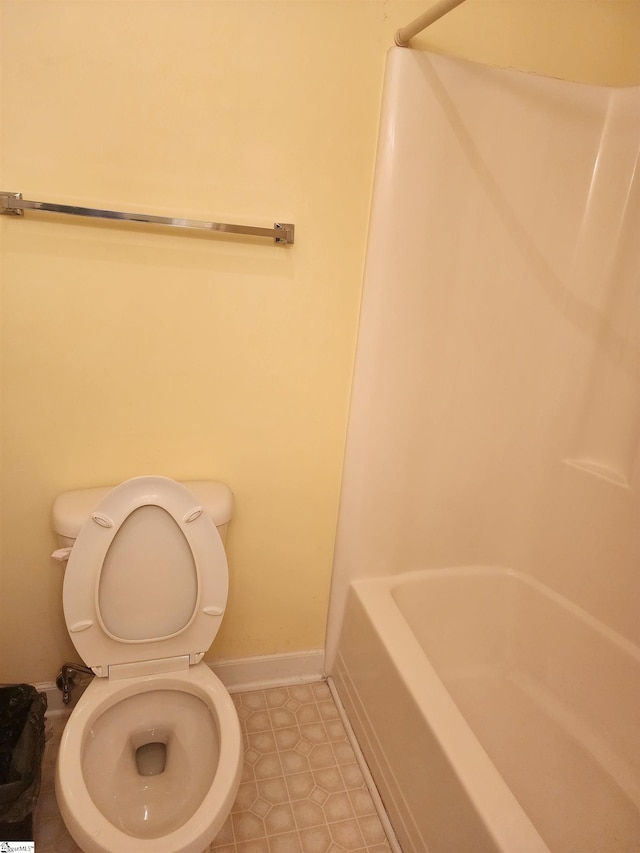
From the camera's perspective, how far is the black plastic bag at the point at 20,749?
1.03 meters

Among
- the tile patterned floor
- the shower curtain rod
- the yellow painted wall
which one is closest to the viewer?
the shower curtain rod

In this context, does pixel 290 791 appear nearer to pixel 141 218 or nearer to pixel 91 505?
pixel 91 505

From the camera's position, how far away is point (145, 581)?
1.21m

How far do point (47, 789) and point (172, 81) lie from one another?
178 centimetres

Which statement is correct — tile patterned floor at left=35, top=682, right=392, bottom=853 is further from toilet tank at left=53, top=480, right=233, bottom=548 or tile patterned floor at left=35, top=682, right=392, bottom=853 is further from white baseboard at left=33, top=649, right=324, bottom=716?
toilet tank at left=53, top=480, right=233, bottom=548

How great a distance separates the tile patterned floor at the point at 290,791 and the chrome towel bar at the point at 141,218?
141 cm

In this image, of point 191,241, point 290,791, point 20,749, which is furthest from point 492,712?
point 191,241

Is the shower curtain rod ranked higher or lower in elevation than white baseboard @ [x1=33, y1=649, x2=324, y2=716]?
higher

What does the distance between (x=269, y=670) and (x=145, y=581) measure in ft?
2.29

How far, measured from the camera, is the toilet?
1094 millimetres

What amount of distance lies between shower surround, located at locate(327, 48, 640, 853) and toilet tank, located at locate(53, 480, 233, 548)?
0.40 meters

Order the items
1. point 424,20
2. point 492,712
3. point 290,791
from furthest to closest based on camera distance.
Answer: point 492,712 → point 290,791 → point 424,20

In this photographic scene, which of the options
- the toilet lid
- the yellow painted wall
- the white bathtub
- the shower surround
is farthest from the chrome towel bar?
the white bathtub

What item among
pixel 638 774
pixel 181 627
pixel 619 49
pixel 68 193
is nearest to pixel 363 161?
pixel 68 193
